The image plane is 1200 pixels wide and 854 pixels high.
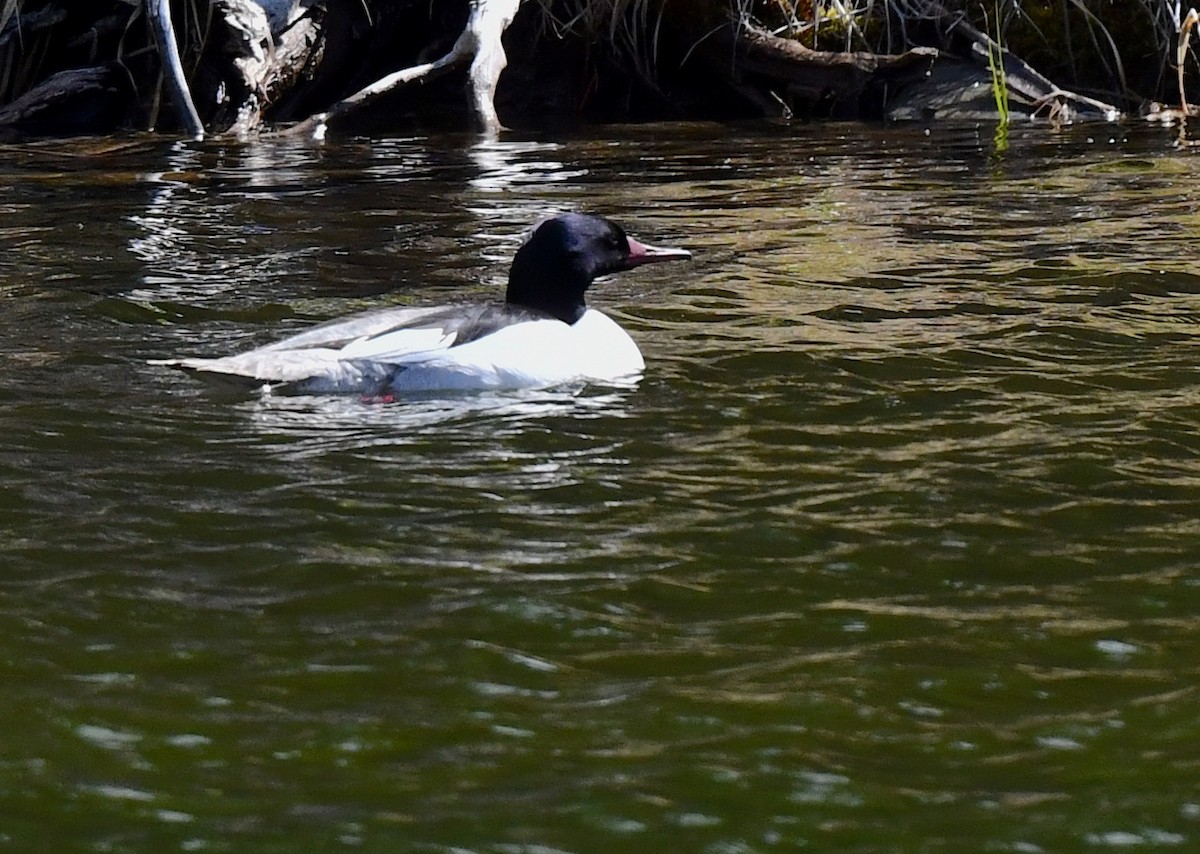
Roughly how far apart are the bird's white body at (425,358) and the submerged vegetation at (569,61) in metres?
8.03

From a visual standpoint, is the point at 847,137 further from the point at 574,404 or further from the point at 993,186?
the point at 574,404

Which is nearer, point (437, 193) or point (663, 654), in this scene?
point (663, 654)

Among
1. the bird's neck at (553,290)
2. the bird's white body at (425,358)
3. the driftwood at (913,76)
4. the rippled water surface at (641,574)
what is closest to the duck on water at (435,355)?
the bird's white body at (425,358)

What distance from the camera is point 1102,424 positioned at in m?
5.29

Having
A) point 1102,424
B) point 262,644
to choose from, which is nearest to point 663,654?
point 262,644

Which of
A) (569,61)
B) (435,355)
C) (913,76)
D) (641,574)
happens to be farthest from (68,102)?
(641,574)

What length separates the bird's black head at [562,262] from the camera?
6.92 metres

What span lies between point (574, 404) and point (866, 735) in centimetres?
287

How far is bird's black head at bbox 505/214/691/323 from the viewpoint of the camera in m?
6.92

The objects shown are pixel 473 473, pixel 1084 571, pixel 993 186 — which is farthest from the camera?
pixel 993 186

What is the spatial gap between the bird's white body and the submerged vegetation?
26.3 feet

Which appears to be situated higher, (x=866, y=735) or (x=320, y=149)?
(x=320, y=149)

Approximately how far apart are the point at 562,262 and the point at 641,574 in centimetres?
313

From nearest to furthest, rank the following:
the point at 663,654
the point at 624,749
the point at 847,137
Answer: the point at 624,749
the point at 663,654
the point at 847,137
